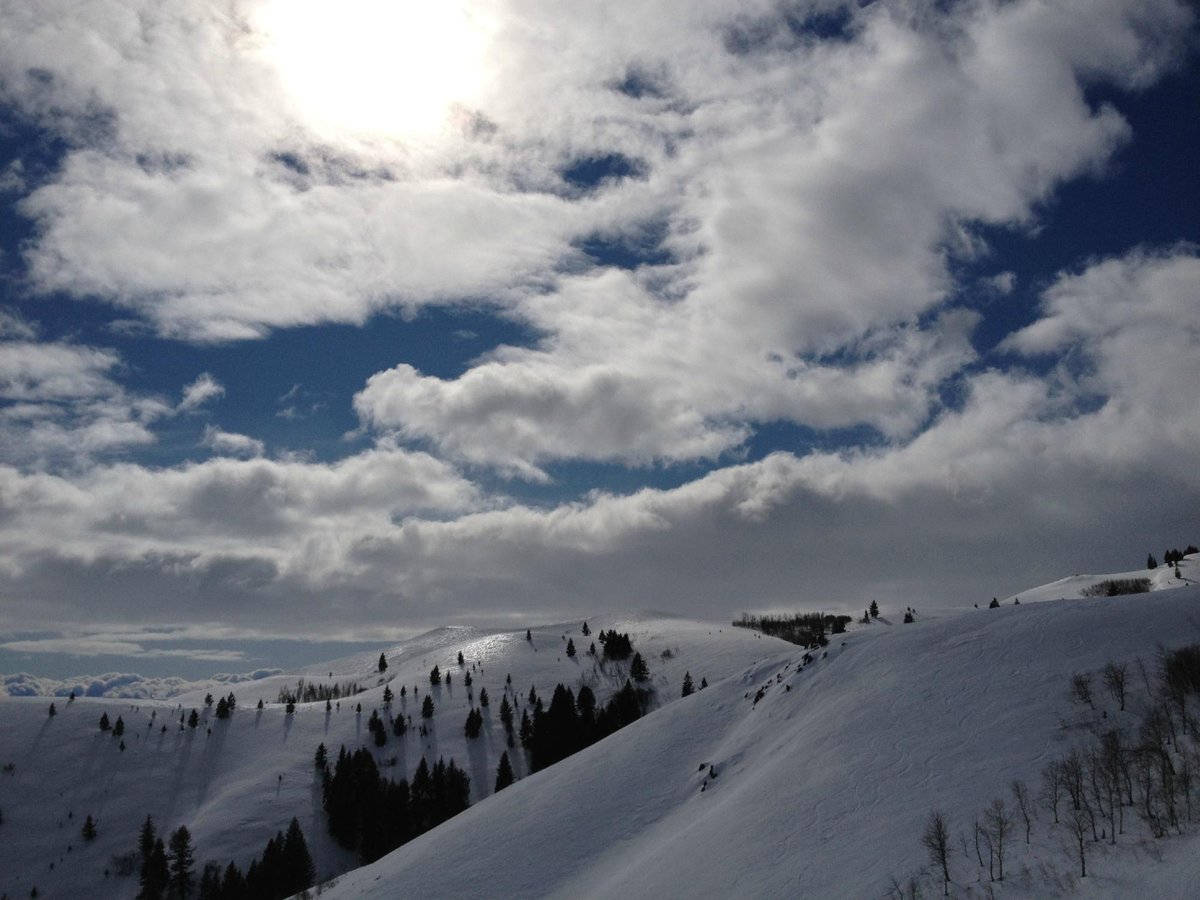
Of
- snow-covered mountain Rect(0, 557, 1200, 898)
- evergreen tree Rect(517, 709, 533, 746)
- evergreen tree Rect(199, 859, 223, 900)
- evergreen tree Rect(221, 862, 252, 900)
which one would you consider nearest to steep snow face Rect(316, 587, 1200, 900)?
snow-covered mountain Rect(0, 557, 1200, 898)

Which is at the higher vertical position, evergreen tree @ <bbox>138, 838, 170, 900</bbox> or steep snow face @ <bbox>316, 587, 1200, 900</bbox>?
steep snow face @ <bbox>316, 587, 1200, 900</bbox>

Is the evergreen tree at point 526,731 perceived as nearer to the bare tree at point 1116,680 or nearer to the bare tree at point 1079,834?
the bare tree at point 1116,680

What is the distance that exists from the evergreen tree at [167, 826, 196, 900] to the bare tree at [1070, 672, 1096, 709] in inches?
5342

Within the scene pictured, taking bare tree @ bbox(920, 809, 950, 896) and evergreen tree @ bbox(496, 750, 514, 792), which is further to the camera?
evergreen tree @ bbox(496, 750, 514, 792)

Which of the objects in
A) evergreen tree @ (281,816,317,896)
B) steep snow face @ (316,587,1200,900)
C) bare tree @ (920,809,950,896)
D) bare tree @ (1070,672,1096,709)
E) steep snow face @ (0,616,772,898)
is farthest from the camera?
steep snow face @ (0,616,772,898)

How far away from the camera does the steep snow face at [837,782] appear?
3838cm

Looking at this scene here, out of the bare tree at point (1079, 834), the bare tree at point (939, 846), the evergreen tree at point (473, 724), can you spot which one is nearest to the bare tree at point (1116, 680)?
the bare tree at point (1079, 834)

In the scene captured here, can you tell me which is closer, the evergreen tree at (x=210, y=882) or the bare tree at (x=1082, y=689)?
the bare tree at (x=1082, y=689)

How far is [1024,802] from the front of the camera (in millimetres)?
40594

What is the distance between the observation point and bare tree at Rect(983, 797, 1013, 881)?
116 ft

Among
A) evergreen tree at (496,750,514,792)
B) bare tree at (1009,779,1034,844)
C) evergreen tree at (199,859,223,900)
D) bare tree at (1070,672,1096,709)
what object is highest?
bare tree at (1070,672,1096,709)

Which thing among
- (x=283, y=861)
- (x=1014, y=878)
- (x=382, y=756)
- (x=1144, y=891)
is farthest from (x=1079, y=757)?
(x=382, y=756)

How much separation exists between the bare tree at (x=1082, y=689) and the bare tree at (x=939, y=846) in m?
20.4

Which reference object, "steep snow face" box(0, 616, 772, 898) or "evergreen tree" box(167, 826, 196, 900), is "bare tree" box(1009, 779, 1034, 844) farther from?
"evergreen tree" box(167, 826, 196, 900)
